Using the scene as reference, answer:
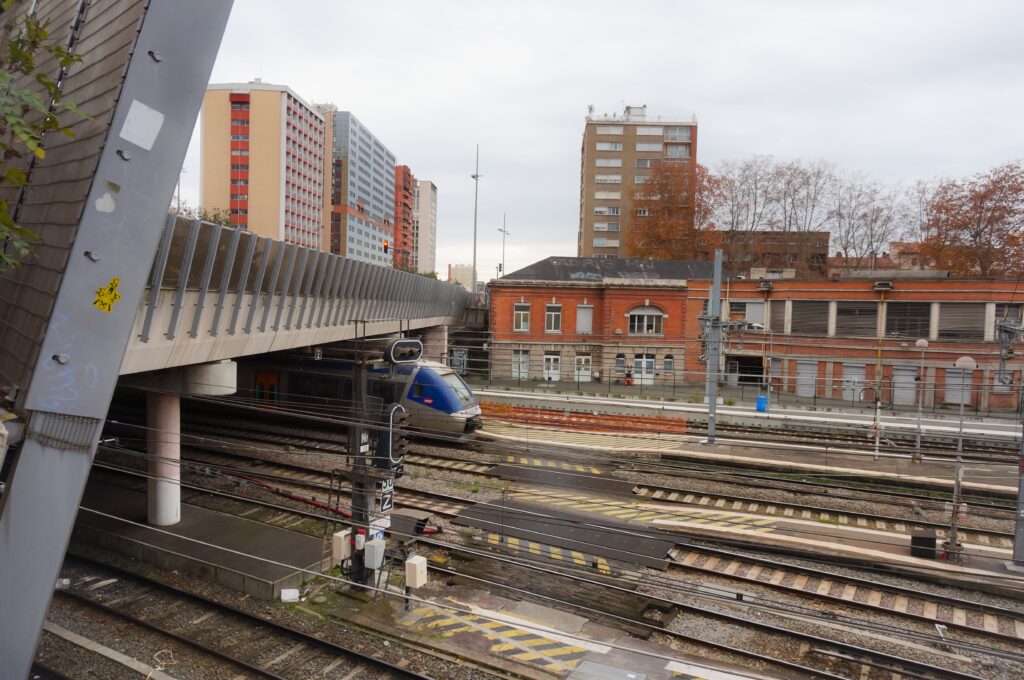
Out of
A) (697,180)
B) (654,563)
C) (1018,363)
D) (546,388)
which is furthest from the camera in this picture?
(697,180)

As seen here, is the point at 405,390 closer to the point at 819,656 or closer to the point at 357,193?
the point at 819,656

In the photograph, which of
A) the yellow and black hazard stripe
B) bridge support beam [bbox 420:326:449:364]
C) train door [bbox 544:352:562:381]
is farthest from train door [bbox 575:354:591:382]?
the yellow and black hazard stripe

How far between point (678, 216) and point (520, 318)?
25603mm

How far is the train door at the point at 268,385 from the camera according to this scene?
24656 millimetres

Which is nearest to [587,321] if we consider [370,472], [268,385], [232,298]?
[268,385]

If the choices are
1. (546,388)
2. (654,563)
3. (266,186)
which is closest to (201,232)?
(654,563)

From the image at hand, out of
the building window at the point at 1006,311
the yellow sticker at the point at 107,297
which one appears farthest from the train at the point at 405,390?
the building window at the point at 1006,311

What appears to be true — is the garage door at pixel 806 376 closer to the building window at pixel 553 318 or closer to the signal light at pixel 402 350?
the building window at pixel 553 318

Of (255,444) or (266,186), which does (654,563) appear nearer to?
(255,444)

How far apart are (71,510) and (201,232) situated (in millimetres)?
6258

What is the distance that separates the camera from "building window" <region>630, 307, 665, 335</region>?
3738 cm

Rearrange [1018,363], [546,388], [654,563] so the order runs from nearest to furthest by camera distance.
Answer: [654,563], [1018,363], [546,388]

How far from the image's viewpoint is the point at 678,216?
5700 centimetres

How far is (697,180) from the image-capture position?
57844mm
